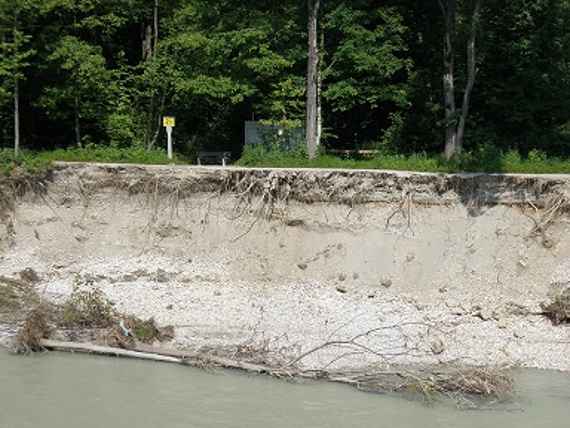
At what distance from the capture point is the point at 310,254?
1798cm

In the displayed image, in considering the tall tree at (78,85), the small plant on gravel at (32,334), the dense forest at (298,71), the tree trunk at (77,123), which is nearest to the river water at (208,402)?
the small plant on gravel at (32,334)

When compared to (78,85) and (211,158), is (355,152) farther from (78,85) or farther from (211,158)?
(78,85)

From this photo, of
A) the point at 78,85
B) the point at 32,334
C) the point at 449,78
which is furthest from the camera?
the point at 78,85

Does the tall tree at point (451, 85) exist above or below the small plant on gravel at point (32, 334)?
above

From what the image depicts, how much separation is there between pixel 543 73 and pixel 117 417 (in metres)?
18.5

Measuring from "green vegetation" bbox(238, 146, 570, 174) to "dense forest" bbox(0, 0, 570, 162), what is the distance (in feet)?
6.12

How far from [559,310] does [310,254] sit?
5474 millimetres

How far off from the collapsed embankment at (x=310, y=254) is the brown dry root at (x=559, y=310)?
0.15 meters

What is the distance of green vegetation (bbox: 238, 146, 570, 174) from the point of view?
60.0 ft

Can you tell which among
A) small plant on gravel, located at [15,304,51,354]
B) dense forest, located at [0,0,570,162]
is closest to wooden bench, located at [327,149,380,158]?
dense forest, located at [0,0,570,162]

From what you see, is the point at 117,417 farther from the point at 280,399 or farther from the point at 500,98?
the point at 500,98

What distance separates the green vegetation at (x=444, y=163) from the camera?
18.3 metres

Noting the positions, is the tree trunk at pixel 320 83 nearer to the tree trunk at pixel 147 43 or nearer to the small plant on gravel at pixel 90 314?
the tree trunk at pixel 147 43

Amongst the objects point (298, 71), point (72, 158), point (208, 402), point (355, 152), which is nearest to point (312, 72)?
point (298, 71)
